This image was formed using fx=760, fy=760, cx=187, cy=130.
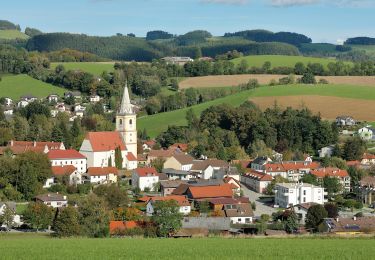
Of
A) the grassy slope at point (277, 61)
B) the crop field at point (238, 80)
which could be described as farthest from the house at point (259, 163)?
the grassy slope at point (277, 61)

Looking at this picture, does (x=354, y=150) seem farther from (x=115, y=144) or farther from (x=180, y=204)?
(x=180, y=204)

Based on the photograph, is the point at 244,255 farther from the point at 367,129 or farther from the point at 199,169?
the point at 367,129

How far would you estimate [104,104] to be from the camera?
8025 cm

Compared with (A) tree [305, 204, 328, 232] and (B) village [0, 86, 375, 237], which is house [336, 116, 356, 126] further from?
(A) tree [305, 204, 328, 232]

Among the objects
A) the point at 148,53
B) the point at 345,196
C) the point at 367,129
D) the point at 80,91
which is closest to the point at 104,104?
the point at 80,91

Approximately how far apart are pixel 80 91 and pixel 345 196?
4944cm

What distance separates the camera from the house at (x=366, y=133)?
65.1 meters

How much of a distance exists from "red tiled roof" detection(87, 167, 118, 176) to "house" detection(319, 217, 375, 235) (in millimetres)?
18322

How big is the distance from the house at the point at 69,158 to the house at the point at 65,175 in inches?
80.9

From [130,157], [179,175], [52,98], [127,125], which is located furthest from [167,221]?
[52,98]

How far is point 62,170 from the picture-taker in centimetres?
4653

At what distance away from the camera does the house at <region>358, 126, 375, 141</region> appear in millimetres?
65125

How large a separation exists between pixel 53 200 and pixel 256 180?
14269mm

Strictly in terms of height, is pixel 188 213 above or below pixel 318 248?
below
